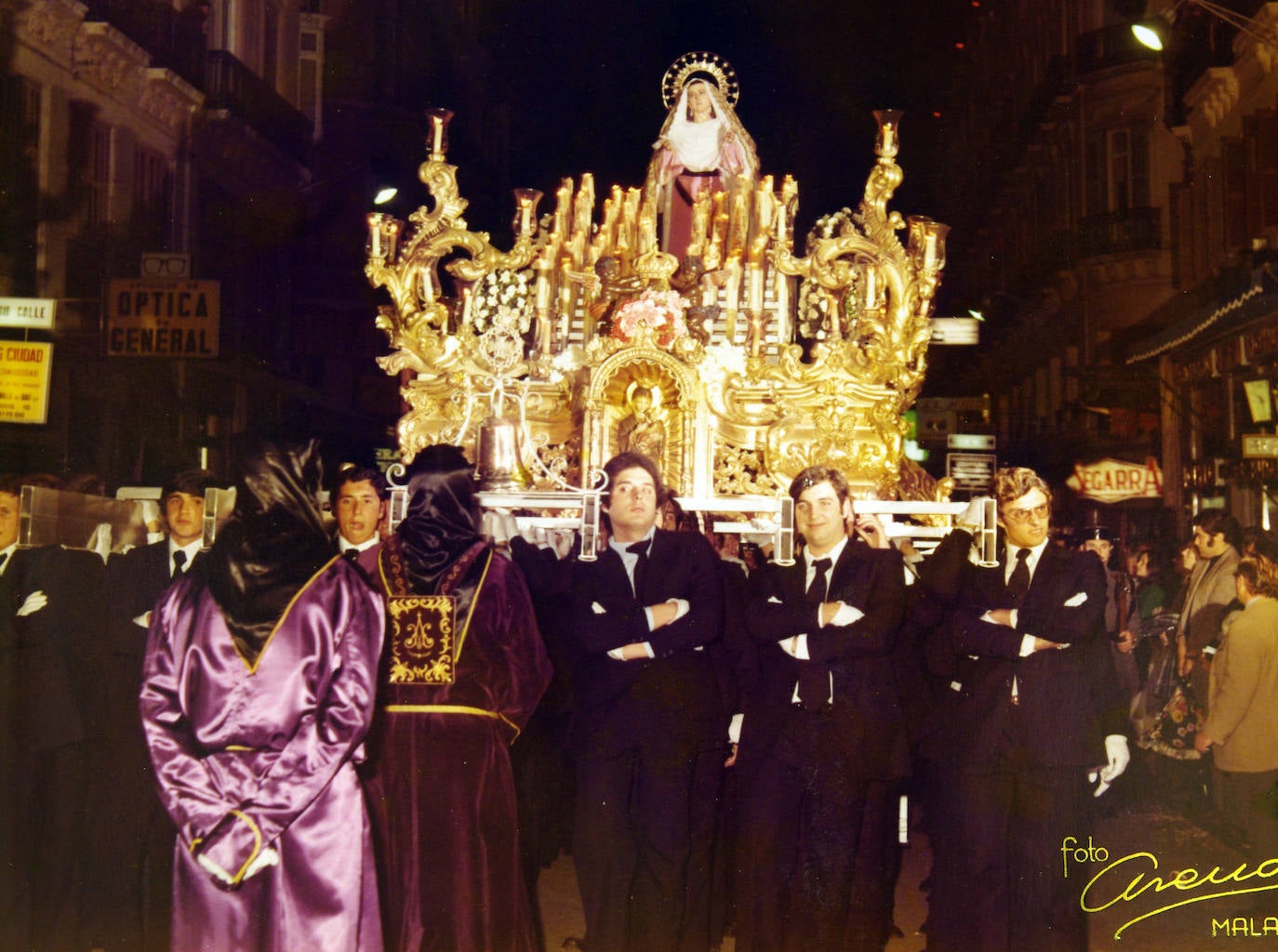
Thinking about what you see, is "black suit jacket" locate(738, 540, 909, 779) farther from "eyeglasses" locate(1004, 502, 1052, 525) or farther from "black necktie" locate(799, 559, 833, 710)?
"eyeglasses" locate(1004, 502, 1052, 525)

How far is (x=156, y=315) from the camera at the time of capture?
10.6 metres

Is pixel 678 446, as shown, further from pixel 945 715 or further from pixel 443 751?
pixel 443 751

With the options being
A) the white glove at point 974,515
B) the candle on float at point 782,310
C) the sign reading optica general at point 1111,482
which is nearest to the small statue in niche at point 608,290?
the candle on float at point 782,310

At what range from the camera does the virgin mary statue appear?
1105 centimetres

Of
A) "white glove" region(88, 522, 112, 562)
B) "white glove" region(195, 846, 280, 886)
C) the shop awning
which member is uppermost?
the shop awning

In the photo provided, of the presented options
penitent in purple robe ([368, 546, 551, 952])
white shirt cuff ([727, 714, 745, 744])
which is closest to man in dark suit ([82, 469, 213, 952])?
penitent in purple robe ([368, 546, 551, 952])

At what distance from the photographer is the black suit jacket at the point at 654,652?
5012 millimetres

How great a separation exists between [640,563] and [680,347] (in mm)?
4288

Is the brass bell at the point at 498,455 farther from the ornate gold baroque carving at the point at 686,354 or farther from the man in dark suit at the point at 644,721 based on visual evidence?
the man in dark suit at the point at 644,721

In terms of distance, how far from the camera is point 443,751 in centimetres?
454

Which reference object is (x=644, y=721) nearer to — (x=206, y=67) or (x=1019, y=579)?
(x=1019, y=579)

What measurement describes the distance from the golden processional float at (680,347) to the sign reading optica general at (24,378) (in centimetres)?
242

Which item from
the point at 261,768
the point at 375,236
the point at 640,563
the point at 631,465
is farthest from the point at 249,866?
the point at 375,236

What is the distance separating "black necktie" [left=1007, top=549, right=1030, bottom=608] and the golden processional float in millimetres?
3533
